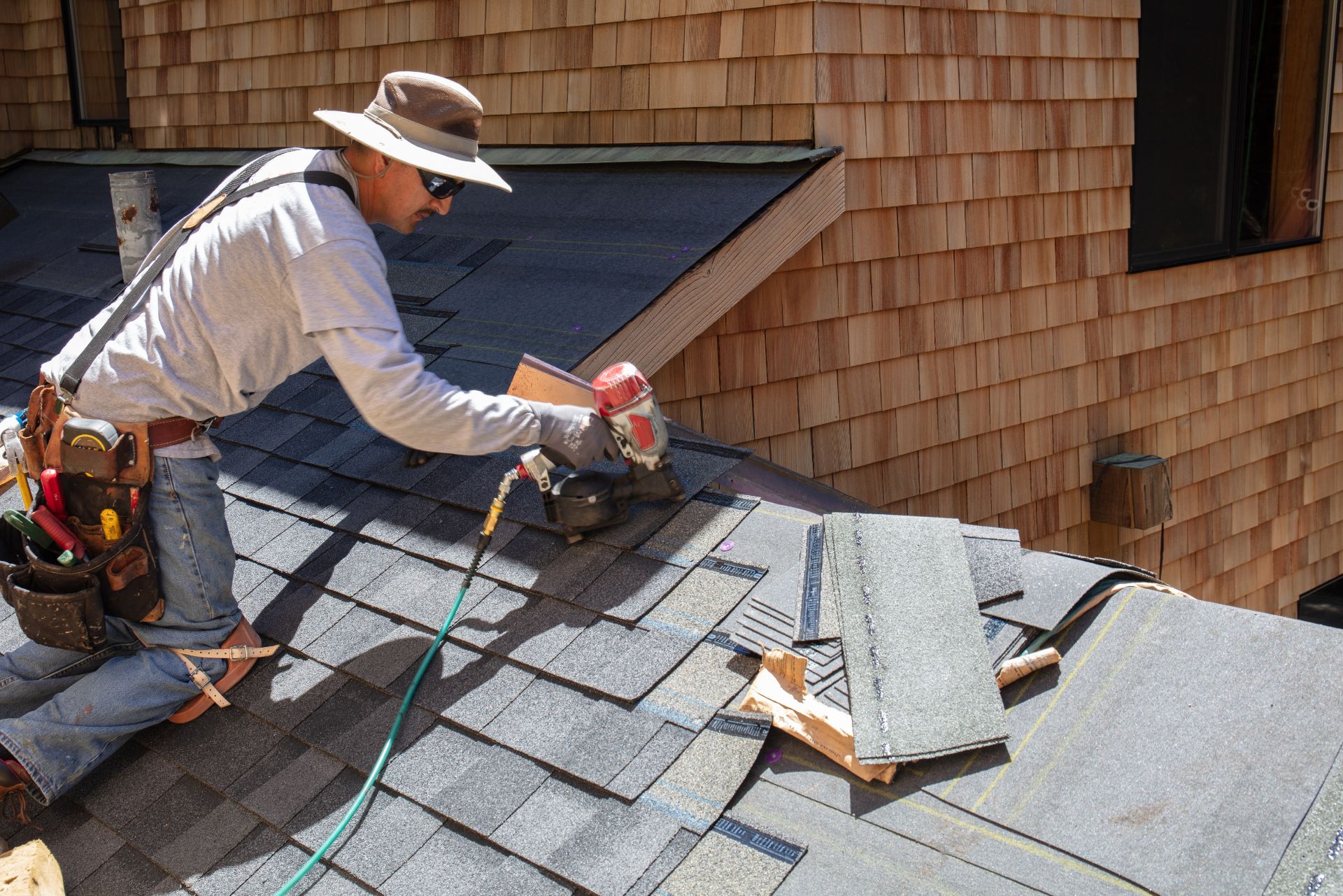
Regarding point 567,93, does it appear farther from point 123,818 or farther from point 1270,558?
point 1270,558

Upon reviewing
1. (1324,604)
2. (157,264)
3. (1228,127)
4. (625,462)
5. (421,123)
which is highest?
(1228,127)

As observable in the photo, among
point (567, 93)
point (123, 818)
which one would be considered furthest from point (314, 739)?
point (567, 93)

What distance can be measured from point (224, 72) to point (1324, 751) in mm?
7317

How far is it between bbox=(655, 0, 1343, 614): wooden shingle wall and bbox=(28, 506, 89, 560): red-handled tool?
2233mm

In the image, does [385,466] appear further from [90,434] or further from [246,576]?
[90,434]

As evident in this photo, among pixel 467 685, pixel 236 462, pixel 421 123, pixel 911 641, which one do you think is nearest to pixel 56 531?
pixel 467 685

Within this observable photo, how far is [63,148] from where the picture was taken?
902 cm

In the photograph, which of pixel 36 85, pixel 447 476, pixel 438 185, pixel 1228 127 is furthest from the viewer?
pixel 36 85

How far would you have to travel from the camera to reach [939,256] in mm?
5227

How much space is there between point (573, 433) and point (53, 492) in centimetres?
127

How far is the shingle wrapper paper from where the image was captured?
220 centimetres

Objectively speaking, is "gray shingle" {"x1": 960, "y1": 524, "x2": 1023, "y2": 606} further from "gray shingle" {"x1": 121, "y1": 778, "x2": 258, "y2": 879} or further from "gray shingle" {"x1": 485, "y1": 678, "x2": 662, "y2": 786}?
"gray shingle" {"x1": 121, "y1": 778, "x2": 258, "y2": 879}

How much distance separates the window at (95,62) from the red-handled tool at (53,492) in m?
6.91

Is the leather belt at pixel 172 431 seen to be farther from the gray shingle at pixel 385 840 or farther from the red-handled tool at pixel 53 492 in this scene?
the gray shingle at pixel 385 840
